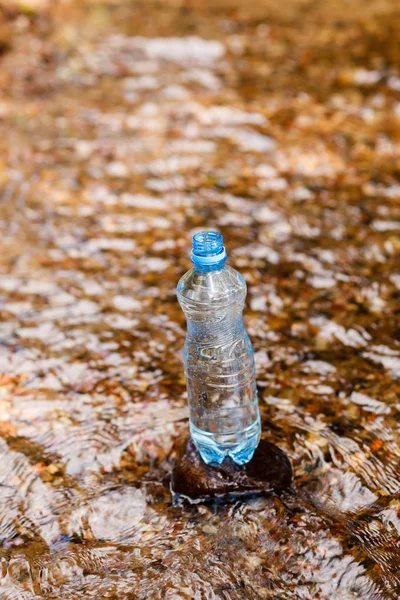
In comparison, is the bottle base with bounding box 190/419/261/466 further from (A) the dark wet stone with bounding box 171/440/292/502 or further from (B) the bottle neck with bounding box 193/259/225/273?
(B) the bottle neck with bounding box 193/259/225/273

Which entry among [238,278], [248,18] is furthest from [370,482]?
[248,18]

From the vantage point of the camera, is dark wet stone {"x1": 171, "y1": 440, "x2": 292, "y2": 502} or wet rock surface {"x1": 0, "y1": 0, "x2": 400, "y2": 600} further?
dark wet stone {"x1": 171, "y1": 440, "x2": 292, "y2": 502}

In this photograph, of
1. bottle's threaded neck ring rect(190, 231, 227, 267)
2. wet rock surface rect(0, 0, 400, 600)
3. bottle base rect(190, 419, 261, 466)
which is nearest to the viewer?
bottle's threaded neck ring rect(190, 231, 227, 267)

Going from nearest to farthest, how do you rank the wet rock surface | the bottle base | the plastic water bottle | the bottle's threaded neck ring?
the bottle's threaded neck ring → the wet rock surface → the plastic water bottle → the bottle base

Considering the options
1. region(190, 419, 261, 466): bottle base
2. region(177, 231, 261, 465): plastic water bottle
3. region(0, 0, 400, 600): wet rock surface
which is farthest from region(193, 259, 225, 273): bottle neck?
region(0, 0, 400, 600): wet rock surface

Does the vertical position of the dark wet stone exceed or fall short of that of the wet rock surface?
it exceeds it

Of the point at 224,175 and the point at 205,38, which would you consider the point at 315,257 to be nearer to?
the point at 224,175

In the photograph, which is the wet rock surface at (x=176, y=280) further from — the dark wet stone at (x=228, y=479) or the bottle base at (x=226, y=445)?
the bottle base at (x=226, y=445)
